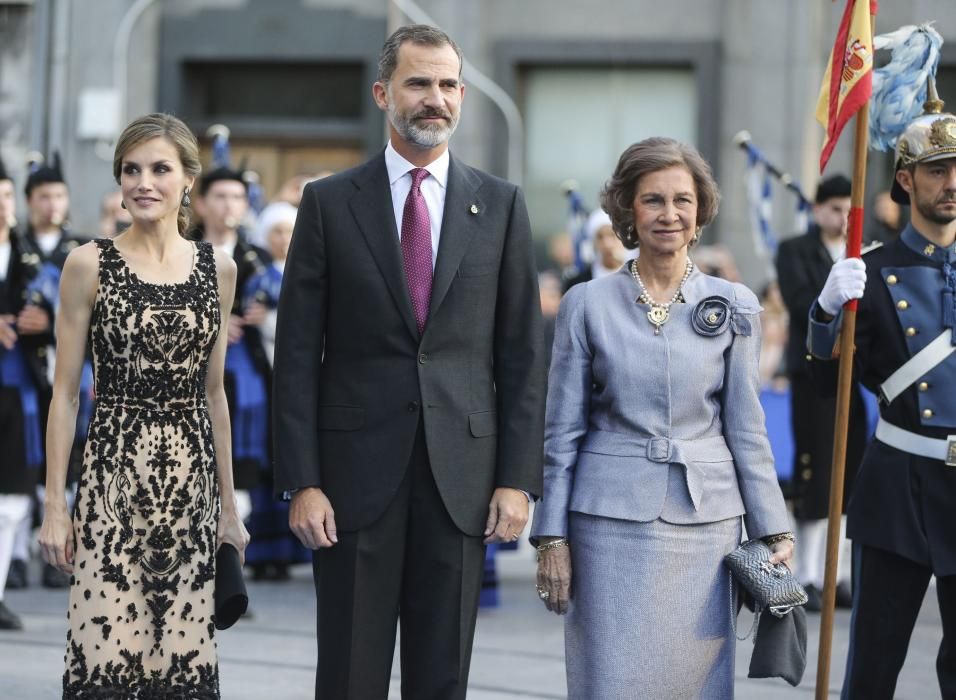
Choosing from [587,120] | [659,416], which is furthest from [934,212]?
[587,120]

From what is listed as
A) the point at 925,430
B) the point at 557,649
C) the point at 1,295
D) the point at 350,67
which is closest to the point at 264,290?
the point at 1,295

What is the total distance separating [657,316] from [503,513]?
2.29 feet

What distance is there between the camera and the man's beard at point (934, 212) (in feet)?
17.3

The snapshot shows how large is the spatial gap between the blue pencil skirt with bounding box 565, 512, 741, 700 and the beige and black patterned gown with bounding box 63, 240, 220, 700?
1.15m

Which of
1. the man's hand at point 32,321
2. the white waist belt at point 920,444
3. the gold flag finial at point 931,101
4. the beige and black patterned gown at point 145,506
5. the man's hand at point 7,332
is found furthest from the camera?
the man's hand at point 32,321

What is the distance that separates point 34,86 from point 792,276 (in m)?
9.36

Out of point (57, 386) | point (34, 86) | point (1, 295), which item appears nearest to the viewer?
point (57, 386)

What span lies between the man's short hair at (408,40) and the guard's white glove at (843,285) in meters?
1.31

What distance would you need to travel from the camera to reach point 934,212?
208 inches

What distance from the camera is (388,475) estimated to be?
4738mm

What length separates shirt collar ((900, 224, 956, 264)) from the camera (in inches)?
209

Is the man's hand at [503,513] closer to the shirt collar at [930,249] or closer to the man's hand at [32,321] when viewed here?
the shirt collar at [930,249]

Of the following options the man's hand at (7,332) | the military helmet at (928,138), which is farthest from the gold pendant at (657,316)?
the man's hand at (7,332)

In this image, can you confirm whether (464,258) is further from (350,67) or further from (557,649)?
(350,67)
